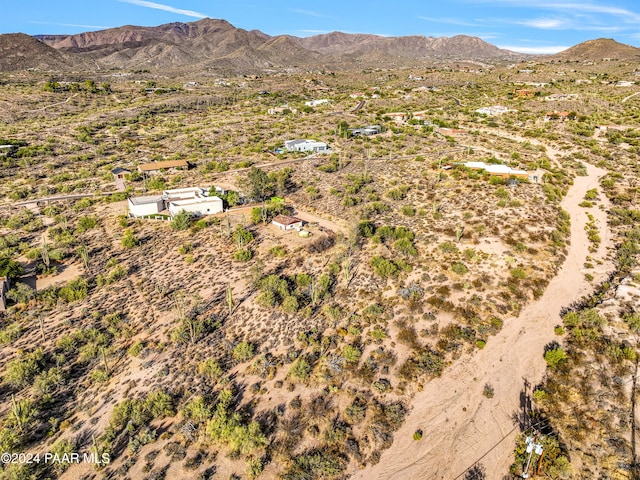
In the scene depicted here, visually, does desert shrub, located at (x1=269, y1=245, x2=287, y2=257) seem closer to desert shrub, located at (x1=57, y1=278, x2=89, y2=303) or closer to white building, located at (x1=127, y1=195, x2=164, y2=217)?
desert shrub, located at (x1=57, y1=278, x2=89, y2=303)

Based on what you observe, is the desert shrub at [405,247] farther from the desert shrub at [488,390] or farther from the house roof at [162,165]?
the house roof at [162,165]

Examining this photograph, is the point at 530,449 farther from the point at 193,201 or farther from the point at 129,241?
the point at 193,201

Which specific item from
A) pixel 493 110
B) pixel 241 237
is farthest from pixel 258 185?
pixel 493 110

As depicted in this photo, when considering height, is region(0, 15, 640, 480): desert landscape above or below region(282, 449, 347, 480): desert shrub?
above

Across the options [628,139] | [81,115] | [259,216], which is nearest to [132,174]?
[259,216]

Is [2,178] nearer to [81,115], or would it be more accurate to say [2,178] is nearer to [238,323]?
[81,115]

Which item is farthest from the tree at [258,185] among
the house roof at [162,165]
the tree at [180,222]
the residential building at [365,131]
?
the residential building at [365,131]

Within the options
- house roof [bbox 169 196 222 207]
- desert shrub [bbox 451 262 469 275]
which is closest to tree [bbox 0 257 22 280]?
house roof [bbox 169 196 222 207]
